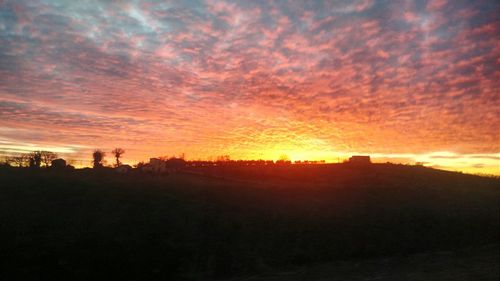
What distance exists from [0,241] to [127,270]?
21.9 feet

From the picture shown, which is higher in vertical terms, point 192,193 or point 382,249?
point 192,193

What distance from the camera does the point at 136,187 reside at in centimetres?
3241

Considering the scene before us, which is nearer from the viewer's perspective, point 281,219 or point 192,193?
point 281,219

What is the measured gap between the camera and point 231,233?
22781 millimetres

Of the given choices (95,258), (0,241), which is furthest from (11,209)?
(95,258)

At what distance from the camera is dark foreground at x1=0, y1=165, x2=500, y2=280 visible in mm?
17594

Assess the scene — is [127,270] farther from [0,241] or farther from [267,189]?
[267,189]

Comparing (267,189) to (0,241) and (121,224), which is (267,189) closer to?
(121,224)

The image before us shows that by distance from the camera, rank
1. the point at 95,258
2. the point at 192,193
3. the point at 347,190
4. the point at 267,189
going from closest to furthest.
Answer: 1. the point at 95,258
2. the point at 192,193
3. the point at 267,189
4. the point at 347,190

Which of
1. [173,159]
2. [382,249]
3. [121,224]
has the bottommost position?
[382,249]

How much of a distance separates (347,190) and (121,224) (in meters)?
23.4

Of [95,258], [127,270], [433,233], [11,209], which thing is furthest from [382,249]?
[11,209]

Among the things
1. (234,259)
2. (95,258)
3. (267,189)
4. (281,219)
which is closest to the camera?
(95,258)

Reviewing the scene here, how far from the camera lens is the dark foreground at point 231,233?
17594mm
